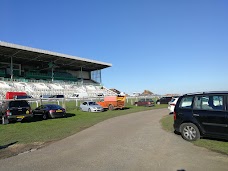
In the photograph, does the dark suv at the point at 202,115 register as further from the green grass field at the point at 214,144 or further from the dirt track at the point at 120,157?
the dirt track at the point at 120,157

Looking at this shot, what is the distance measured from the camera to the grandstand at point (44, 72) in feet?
189

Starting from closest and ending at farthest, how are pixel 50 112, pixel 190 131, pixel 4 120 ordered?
1. pixel 190 131
2. pixel 4 120
3. pixel 50 112

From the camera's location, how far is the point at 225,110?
8.54 m

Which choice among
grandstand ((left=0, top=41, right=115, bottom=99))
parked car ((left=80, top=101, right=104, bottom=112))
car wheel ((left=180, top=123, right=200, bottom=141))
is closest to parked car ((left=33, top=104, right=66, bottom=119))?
parked car ((left=80, top=101, right=104, bottom=112))

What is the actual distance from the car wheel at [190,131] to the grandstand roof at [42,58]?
175 feet

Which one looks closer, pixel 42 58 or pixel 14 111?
pixel 14 111

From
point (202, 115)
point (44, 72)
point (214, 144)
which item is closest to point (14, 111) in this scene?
point (202, 115)

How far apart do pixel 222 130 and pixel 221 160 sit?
2.20m

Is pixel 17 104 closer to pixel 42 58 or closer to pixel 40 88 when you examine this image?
pixel 40 88

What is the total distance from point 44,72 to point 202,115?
75886 mm

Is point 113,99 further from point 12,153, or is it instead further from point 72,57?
point 72,57

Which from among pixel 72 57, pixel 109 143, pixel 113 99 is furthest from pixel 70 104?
pixel 72 57

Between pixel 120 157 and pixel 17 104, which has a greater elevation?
pixel 17 104

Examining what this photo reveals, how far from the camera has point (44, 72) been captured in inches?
3155
